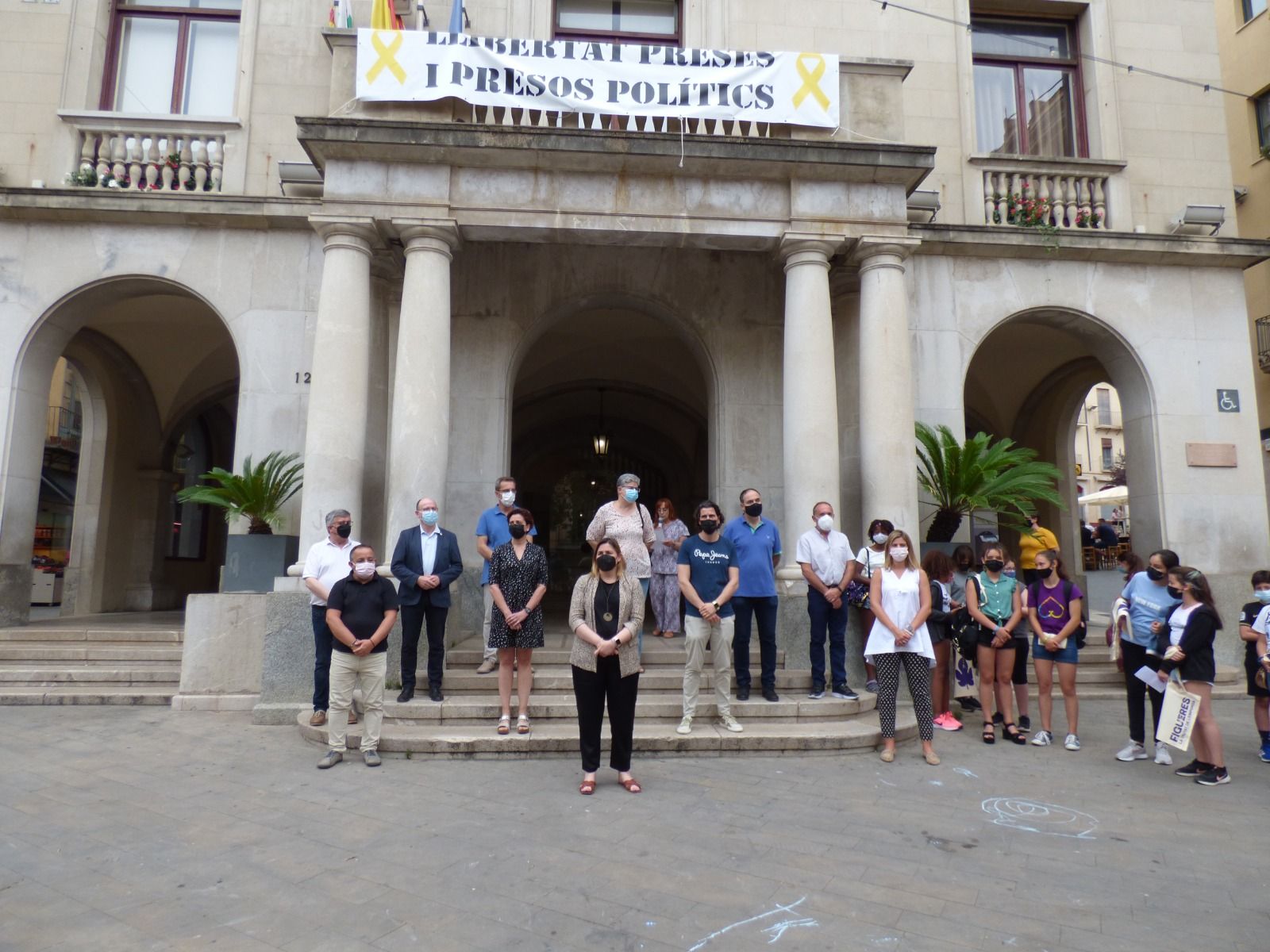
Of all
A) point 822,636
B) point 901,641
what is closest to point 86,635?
point 822,636

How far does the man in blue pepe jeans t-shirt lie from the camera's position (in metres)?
6.75

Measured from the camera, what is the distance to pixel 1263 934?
3.54 meters

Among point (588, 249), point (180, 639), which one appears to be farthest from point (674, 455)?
point (180, 639)

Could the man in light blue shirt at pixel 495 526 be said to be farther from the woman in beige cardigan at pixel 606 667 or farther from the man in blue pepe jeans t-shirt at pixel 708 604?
the woman in beige cardigan at pixel 606 667

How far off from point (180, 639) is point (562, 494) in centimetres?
1289

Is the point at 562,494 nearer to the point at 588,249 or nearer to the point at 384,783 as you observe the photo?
the point at 588,249

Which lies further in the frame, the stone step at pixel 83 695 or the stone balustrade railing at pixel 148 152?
the stone balustrade railing at pixel 148 152

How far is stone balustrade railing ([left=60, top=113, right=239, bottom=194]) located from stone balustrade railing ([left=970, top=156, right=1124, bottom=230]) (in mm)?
10586

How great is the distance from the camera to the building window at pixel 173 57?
36.9 ft

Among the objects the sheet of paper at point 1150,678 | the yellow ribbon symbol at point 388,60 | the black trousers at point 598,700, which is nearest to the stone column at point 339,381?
the yellow ribbon symbol at point 388,60

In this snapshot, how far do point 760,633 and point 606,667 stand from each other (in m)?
2.38

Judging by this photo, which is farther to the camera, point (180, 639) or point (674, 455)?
point (674, 455)

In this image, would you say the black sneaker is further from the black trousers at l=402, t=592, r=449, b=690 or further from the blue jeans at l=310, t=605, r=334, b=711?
the blue jeans at l=310, t=605, r=334, b=711

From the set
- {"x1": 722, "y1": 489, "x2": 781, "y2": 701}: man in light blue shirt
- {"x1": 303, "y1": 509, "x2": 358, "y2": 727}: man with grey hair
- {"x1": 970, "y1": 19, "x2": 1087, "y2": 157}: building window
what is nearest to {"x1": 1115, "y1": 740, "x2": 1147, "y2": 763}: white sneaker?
{"x1": 722, "y1": 489, "x2": 781, "y2": 701}: man in light blue shirt
